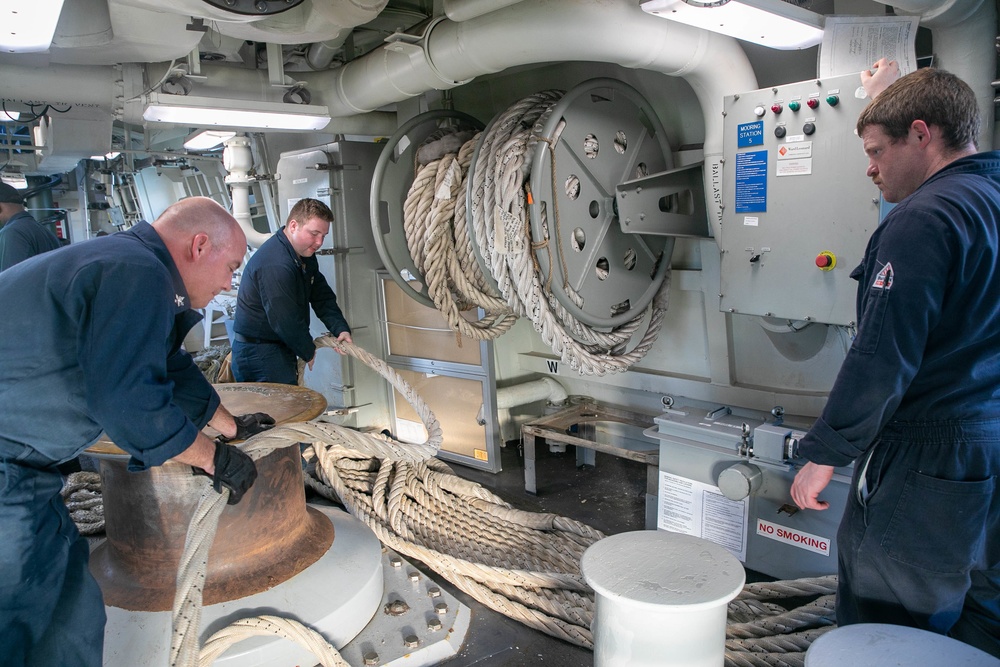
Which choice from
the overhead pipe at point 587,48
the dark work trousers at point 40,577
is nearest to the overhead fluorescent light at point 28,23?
the dark work trousers at point 40,577

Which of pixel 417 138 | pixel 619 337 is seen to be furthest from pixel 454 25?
pixel 619 337

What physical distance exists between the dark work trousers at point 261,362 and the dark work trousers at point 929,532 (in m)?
3.34

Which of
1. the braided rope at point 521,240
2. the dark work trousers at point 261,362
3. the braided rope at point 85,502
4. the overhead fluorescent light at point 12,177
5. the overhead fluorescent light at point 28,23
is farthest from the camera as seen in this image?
the overhead fluorescent light at point 12,177

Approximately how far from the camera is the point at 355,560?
2.85 meters

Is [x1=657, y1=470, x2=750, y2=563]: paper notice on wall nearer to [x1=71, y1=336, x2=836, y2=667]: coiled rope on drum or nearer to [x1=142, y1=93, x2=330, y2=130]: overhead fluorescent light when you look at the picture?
[x1=71, y1=336, x2=836, y2=667]: coiled rope on drum

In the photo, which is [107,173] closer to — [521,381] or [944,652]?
[521,381]

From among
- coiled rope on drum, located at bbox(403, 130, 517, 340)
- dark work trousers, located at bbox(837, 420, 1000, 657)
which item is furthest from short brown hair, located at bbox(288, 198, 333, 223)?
dark work trousers, located at bbox(837, 420, 1000, 657)

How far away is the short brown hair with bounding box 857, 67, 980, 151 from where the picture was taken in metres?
1.84

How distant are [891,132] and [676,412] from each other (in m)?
1.69

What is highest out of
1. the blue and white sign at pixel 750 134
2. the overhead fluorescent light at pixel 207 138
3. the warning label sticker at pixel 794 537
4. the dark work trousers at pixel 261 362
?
the overhead fluorescent light at pixel 207 138

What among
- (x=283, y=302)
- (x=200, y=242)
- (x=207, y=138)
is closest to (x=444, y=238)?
(x=283, y=302)

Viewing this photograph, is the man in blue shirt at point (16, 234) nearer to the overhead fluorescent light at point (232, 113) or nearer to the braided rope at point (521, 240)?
the overhead fluorescent light at point (232, 113)

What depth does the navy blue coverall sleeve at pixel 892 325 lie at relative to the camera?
1770 millimetres

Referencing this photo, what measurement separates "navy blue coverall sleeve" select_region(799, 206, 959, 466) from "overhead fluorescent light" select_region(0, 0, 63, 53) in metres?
2.55
